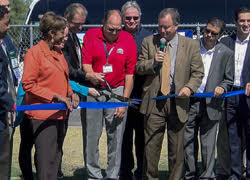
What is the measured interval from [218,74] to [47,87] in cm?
240

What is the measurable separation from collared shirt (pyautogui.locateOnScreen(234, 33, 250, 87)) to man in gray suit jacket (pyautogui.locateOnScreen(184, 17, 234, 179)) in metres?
0.11

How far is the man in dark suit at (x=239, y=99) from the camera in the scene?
632cm

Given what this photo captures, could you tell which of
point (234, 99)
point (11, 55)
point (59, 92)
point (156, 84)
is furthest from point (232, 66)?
point (11, 55)

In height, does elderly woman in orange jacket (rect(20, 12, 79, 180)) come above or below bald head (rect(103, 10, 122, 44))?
below

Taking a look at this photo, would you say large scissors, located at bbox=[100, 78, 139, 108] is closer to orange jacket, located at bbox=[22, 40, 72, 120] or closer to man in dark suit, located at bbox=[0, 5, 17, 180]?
orange jacket, located at bbox=[22, 40, 72, 120]

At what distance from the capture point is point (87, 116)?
629cm

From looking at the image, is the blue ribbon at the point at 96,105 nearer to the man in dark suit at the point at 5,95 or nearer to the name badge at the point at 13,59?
the man in dark suit at the point at 5,95

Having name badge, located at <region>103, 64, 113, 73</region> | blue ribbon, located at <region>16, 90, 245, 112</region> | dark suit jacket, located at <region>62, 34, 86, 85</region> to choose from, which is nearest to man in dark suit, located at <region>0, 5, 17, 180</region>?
blue ribbon, located at <region>16, 90, 245, 112</region>

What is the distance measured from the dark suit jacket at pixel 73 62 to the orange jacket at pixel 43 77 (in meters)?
0.88

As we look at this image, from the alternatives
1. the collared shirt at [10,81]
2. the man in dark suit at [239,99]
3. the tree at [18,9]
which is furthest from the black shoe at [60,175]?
the tree at [18,9]

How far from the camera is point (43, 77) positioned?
16.5 ft

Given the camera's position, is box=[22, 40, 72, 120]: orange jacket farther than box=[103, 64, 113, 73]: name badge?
No

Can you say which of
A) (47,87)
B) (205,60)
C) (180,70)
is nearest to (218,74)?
(205,60)

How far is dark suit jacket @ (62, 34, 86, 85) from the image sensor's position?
6.13m
